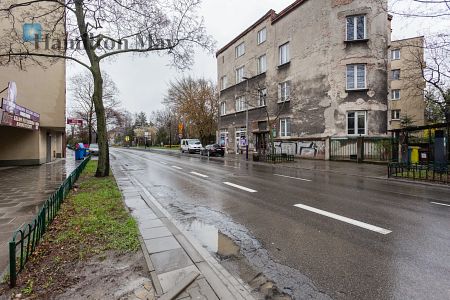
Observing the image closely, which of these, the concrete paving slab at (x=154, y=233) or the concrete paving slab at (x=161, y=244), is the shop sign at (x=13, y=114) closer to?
the concrete paving slab at (x=154, y=233)

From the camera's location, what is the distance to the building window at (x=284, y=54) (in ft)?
89.3

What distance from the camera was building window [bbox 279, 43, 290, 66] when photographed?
89.3 feet

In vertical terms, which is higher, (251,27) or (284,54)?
(251,27)

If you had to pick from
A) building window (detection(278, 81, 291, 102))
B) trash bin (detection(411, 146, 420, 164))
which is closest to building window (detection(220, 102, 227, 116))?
building window (detection(278, 81, 291, 102))

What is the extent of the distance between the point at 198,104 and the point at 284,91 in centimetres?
2136

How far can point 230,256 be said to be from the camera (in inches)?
170

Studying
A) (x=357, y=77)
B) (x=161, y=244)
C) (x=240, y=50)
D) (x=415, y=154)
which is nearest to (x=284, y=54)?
(x=357, y=77)

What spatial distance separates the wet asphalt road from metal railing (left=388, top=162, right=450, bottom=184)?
171cm

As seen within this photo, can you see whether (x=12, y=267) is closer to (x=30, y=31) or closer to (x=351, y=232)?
A: (x=351, y=232)

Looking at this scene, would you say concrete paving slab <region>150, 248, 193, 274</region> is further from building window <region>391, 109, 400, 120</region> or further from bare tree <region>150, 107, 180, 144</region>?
bare tree <region>150, 107, 180, 144</region>

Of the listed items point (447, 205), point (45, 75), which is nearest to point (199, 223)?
point (447, 205)

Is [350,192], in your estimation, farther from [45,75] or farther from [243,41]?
[243,41]

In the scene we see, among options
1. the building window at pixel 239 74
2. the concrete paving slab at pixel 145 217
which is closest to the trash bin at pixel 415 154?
the concrete paving slab at pixel 145 217

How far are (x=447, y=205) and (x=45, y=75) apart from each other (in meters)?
24.2
